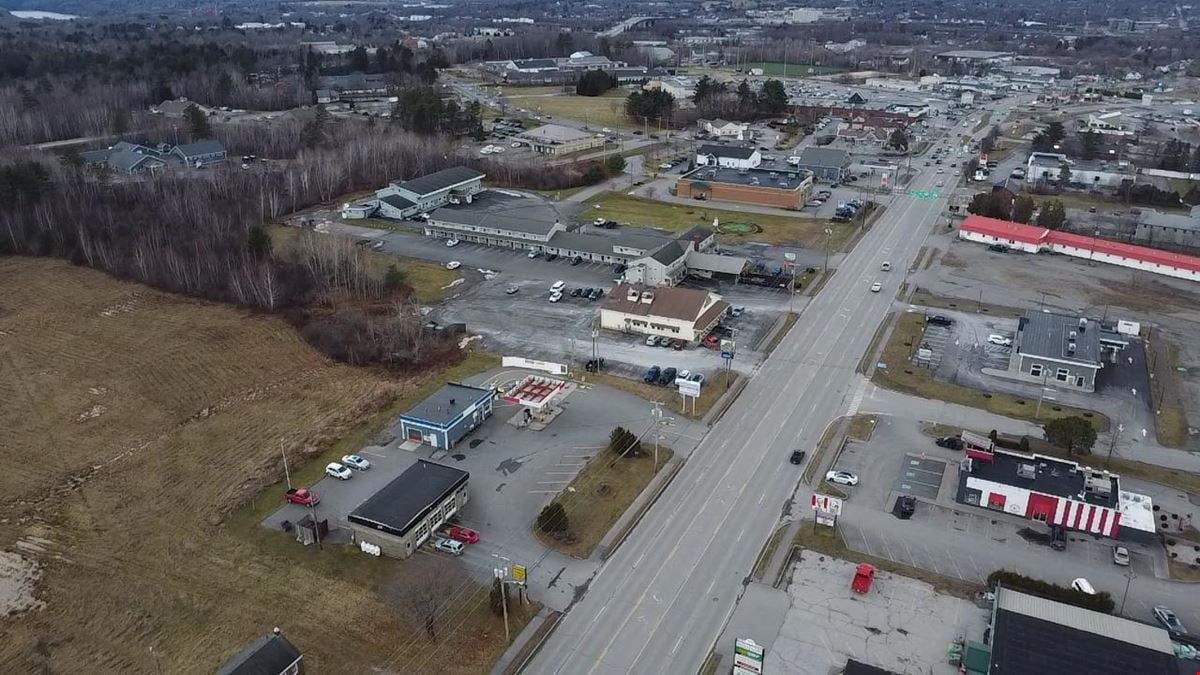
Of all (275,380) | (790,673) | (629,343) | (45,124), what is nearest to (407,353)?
(275,380)

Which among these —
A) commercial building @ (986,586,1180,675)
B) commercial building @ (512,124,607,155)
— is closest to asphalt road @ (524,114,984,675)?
commercial building @ (986,586,1180,675)

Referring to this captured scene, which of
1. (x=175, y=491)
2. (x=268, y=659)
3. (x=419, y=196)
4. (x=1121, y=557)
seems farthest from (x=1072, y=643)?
(x=419, y=196)

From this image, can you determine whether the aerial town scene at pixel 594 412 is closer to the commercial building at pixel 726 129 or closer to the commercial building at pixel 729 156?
the commercial building at pixel 729 156

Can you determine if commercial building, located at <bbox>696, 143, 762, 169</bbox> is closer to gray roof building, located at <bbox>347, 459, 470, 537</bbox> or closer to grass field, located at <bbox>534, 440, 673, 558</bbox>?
grass field, located at <bbox>534, 440, 673, 558</bbox>

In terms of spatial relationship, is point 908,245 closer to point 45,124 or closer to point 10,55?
point 45,124

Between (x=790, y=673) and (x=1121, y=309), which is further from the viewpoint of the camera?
(x=1121, y=309)

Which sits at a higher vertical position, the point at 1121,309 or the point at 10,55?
the point at 10,55

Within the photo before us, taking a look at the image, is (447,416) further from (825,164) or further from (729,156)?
(825,164)
